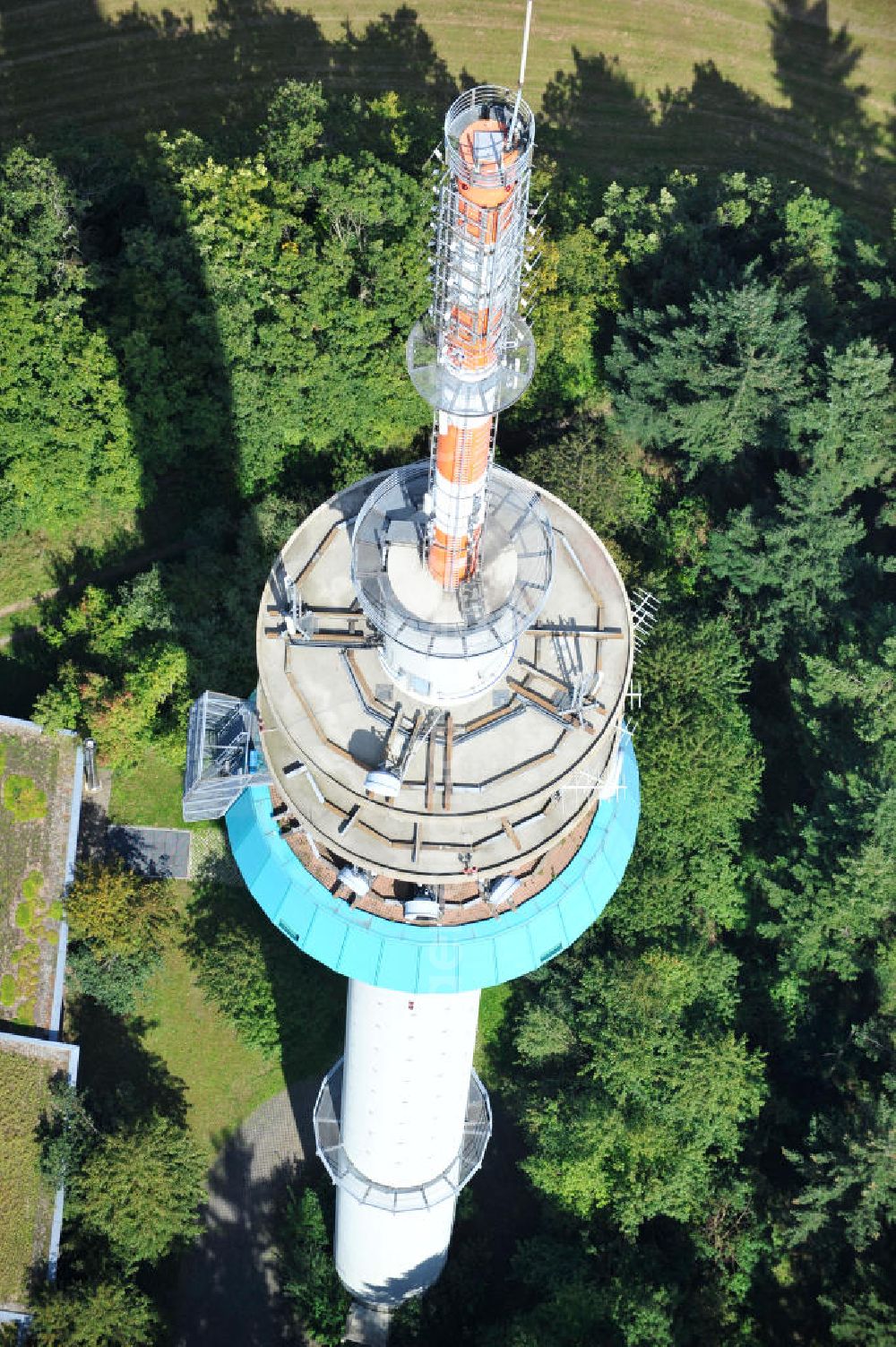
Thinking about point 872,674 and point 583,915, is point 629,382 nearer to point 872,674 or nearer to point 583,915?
point 872,674

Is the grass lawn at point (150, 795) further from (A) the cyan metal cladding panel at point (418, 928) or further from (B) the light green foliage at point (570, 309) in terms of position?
(B) the light green foliage at point (570, 309)

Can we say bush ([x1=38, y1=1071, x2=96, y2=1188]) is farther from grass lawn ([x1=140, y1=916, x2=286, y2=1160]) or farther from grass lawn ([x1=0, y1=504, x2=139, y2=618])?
grass lawn ([x1=0, y1=504, x2=139, y2=618])

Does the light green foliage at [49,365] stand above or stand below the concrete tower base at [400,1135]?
above

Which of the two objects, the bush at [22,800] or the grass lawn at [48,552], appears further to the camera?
the grass lawn at [48,552]

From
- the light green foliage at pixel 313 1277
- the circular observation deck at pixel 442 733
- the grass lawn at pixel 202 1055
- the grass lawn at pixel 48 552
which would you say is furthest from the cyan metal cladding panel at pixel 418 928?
the grass lawn at pixel 48 552

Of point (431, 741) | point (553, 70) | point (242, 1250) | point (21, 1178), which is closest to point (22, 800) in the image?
point (21, 1178)

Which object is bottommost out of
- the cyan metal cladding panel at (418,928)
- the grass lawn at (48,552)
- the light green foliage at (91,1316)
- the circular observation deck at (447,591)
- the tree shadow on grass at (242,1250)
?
the tree shadow on grass at (242,1250)

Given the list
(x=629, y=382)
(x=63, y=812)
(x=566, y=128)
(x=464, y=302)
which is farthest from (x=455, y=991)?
(x=566, y=128)
